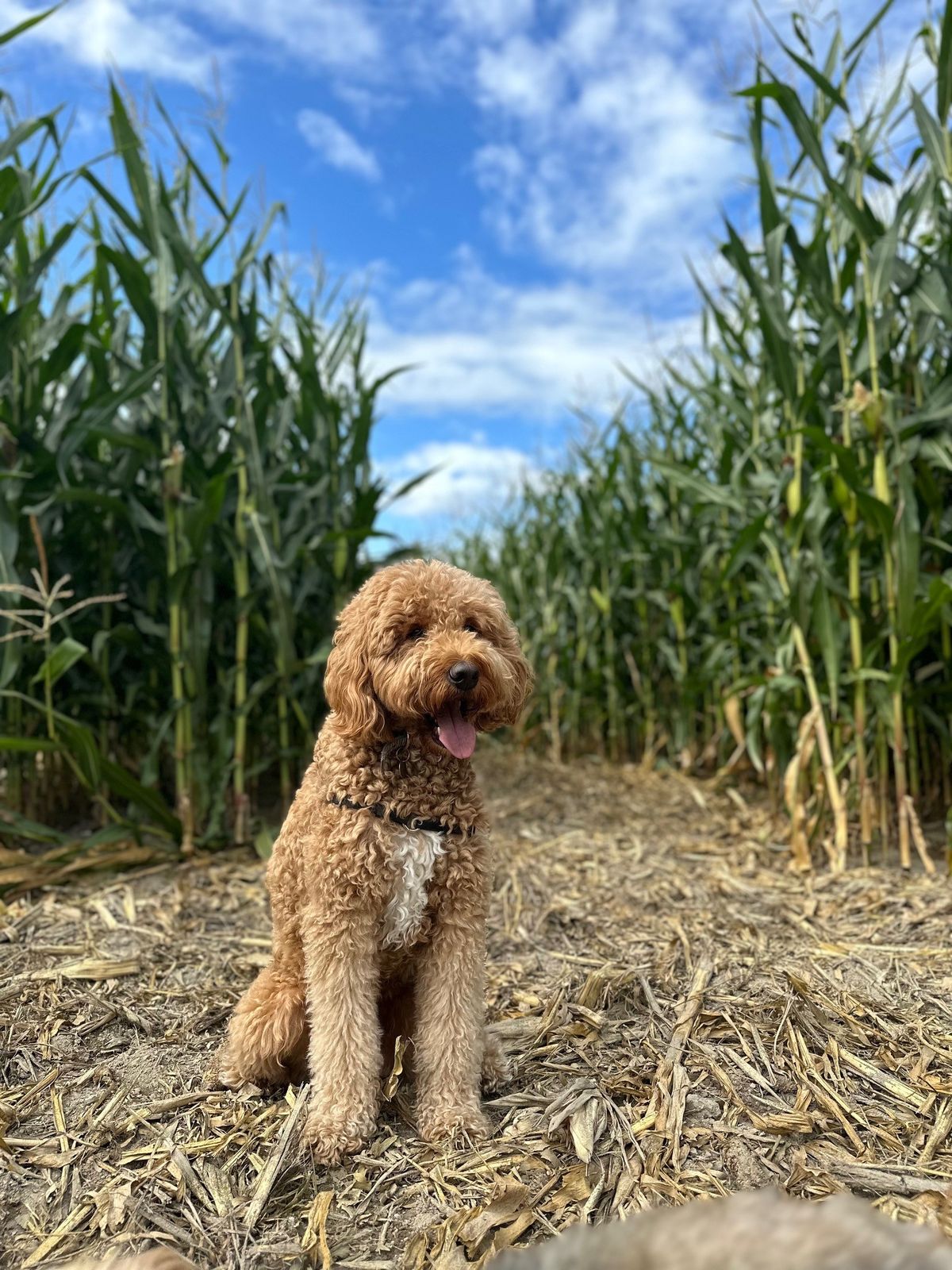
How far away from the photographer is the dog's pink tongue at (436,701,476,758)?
1985 millimetres

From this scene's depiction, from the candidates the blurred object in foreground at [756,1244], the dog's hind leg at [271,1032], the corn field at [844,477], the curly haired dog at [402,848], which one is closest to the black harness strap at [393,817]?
the curly haired dog at [402,848]

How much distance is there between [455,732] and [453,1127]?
922mm

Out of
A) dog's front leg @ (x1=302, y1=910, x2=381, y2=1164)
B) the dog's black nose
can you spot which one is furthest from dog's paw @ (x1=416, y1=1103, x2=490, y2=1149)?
the dog's black nose

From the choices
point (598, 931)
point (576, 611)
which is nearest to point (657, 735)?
point (576, 611)

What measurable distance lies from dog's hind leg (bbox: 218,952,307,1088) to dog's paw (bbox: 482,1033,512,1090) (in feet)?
1.56

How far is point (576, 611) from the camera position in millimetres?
7383

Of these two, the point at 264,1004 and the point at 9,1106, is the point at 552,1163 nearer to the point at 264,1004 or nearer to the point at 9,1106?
the point at 264,1004

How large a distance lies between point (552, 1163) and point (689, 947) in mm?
1346

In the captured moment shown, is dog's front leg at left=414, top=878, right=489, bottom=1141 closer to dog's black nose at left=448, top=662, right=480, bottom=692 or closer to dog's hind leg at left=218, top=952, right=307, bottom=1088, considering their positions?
dog's hind leg at left=218, top=952, right=307, bottom=1088

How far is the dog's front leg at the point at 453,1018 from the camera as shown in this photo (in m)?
2.07

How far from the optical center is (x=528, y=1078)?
7.74ft

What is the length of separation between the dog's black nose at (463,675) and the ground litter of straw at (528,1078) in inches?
41.4

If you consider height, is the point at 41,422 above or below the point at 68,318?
below

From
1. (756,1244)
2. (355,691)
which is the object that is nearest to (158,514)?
(355,691)
